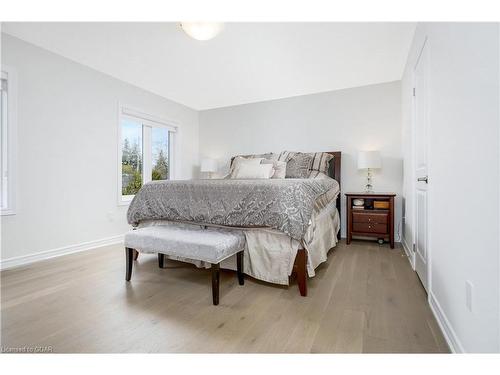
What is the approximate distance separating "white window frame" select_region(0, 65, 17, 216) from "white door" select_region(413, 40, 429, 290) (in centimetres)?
370

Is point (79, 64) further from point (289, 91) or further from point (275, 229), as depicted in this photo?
point (275, 229)

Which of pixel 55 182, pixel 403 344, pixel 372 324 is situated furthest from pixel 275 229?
pixel 55 182

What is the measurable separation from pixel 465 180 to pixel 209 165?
3885mm

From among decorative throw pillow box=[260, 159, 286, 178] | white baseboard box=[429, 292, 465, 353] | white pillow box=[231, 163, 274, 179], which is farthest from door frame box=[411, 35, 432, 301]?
white pillow box=[231, 163, 274, 179]

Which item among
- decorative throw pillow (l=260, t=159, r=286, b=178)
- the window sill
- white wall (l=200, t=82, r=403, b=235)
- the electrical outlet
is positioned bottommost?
the electrical outlet

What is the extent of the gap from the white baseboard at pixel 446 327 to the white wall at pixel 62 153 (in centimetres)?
354

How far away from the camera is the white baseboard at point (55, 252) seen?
7.89ft

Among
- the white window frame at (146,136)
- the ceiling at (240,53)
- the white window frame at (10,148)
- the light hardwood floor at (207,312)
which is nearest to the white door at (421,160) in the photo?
the light hardwood floor at (207,312)

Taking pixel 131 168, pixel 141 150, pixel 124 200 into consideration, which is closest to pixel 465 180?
pixel 124 200

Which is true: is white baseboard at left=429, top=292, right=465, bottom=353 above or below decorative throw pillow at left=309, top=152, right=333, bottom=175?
below

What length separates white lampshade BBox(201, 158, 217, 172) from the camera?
456cm

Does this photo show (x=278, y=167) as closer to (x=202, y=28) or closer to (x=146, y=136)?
(x=202, y=28)

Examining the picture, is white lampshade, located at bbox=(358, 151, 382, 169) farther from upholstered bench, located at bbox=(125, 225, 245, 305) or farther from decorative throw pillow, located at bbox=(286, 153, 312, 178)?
upholstered bench, located at bbox=(125, 225, 245, 305)

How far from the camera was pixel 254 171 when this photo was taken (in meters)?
3.48
